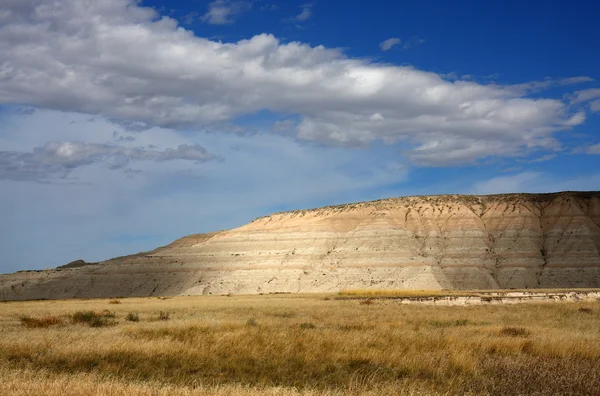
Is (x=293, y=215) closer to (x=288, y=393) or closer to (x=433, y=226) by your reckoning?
(x=433, y=226)

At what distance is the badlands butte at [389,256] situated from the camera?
3361 inches

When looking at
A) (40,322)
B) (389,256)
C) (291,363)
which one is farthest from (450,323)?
(389,256)

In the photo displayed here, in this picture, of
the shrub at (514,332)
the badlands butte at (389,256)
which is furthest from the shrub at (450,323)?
the badlands butte at (389,256)

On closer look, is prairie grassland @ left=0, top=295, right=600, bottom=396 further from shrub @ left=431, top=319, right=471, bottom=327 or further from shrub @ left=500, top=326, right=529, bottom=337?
shrub @ left=431, top=319, right=471, bottom=327

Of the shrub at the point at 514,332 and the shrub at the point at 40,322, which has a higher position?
the shrub at the point at 40,322

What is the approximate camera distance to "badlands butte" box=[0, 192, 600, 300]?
85375mm

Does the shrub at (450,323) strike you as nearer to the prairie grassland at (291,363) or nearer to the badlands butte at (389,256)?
the prairie grassland at (291,363)

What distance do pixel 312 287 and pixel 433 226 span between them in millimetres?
28341

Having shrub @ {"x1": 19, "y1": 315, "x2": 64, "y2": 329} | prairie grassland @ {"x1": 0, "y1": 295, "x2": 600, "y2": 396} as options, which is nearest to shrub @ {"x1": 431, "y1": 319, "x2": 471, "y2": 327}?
prairie grassland @ {"x1": 0, "y1": 295, "x2": 600, "y2": 396}

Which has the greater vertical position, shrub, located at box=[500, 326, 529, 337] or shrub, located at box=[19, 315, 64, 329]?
shrub, located at box=[19, 315, 64, 329]

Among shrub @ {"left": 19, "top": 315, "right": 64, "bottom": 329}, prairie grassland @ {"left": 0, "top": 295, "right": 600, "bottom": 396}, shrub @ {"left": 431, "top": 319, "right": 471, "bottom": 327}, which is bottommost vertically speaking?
shrub @ {"left": 431, "top": 319, "right": 471, "bottom": 327}

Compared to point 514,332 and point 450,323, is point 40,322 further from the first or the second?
point 514,332

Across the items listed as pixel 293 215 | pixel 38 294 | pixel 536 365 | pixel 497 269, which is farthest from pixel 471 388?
pixel 293 215

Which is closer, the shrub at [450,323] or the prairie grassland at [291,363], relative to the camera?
the prairie grassland at [291,363]
